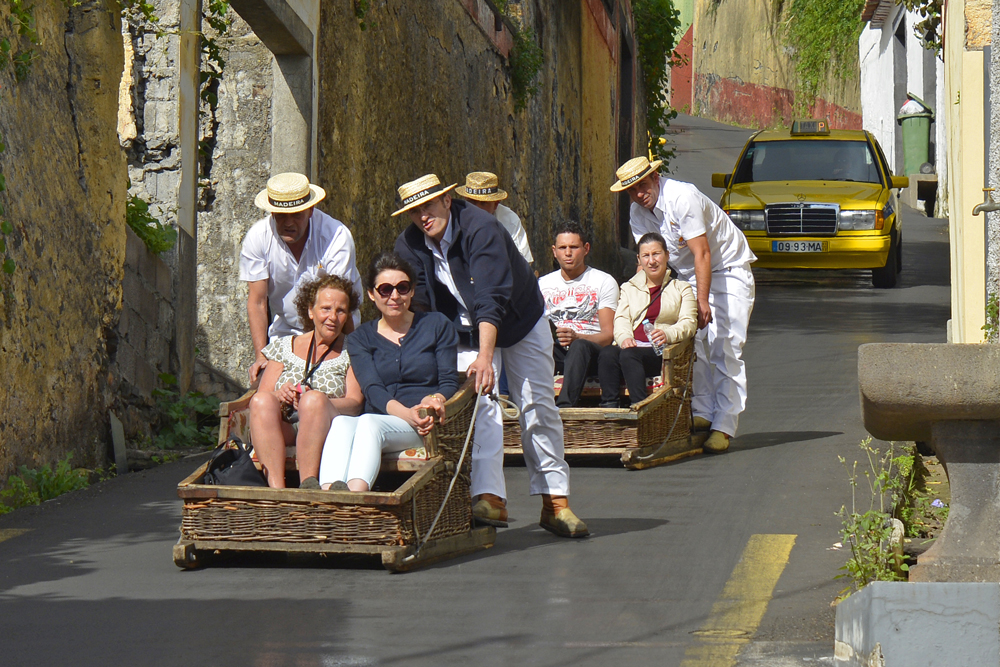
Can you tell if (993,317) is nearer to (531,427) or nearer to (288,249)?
(531,427)

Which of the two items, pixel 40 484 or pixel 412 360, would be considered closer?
pixel 412 360

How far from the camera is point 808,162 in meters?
19.4

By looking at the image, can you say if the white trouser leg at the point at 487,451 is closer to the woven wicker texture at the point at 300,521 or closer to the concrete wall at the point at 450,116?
the woven wicker texture at the point at 300,521

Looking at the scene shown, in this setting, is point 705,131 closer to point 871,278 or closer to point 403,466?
point 871,278

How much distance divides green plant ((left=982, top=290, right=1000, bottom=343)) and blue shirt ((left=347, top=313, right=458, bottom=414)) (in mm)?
3053

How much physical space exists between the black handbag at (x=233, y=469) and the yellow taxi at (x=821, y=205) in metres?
13.1

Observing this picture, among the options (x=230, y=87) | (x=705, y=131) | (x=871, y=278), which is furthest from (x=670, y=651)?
(x=705, y=131)

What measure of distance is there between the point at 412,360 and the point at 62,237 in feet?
8.69

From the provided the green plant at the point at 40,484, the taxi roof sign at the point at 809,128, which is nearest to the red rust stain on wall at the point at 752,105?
the taxi roof sign at the point at 809,128

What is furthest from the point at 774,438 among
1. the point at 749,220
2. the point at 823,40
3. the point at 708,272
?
the point at 823,40

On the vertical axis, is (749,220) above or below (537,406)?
above

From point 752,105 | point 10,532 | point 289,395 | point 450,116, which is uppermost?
point 752,105

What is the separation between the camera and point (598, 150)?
2364cm

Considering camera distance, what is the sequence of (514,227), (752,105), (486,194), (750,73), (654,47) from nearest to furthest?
(486,194) < (514,227) < (654,47) < (750,73) < (752,105)
